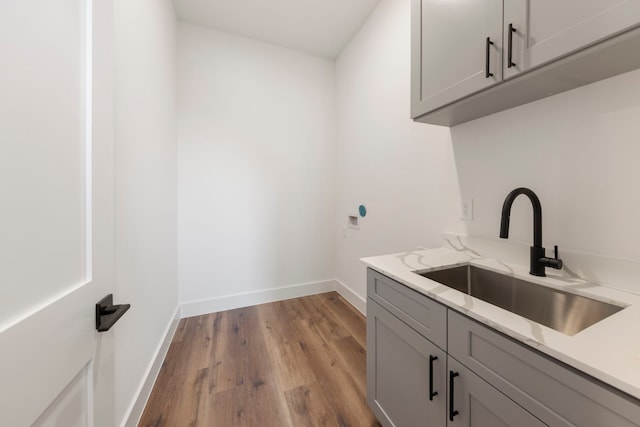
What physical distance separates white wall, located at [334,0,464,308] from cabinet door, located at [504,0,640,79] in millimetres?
704

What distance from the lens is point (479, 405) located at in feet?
2.48

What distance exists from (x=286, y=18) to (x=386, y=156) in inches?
63.7

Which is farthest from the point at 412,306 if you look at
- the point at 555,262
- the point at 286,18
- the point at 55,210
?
the point at 286,18

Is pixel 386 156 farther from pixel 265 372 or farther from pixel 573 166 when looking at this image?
pixel 265 372

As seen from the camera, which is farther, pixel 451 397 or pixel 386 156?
pixel 386 156

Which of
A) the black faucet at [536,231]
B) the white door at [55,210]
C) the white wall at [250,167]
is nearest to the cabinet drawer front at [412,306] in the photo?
the black faucet at [536,231]

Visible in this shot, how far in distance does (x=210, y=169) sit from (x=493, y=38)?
2.38 m

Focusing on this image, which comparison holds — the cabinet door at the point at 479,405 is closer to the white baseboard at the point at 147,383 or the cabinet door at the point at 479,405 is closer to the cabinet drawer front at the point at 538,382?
the cabinet drawer front at the point at 538,382

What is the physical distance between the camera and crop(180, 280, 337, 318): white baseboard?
2.45 m

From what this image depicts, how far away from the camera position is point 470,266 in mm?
1260

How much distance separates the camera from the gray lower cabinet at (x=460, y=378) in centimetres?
53

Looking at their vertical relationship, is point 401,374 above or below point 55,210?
below

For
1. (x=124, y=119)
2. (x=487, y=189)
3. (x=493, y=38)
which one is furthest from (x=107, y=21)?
(x=487, y=189)

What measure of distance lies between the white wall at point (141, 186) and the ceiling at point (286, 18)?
0.32m
